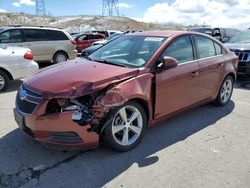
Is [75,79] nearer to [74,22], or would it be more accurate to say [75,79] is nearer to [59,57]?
[59,57]

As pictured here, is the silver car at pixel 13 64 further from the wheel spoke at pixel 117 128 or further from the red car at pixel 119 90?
the wheel spoke at pixel 117 128

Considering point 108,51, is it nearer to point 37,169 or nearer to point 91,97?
point 91,97

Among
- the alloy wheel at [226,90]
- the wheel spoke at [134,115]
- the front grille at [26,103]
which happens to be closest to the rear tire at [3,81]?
the front grille at [26,103]

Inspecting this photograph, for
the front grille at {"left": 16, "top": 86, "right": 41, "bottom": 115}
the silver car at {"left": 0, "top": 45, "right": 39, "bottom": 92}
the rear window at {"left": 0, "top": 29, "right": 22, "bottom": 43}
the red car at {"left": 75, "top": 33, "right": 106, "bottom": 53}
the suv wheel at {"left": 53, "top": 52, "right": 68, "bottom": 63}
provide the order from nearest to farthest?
the front grille at {"left": 16, "top": 86, "right": 41, "bottom": 115} < the silver car at {"left": 0, "top": 45, "right": 39, "bottom": 92} < the rear window at {"left": 0, "top": 29, "right": 22, "bottom": 43} < the suv wheel at {"left": 53, "top": 52, "right": 68, "bottom": 63} < the red car at {"left": 75, "top": 33, "right": 106, "bottom": 53}

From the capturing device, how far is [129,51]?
178 inches

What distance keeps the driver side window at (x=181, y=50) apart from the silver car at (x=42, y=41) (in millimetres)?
7486

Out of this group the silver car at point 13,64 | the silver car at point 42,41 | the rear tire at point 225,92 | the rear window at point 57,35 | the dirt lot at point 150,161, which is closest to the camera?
the dirt lot at point 150,161

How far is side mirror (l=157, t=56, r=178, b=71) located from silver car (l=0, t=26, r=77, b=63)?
308 inches

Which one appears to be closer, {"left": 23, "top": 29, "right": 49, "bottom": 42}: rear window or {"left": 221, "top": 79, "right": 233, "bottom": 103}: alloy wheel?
{"left": 221, "top": 79, "right": 233, "bottom": 103}: alloy wheel

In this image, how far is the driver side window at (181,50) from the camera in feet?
14.5

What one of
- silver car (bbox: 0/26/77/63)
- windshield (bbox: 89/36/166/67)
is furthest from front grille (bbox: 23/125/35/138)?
silver car (bbox: 0/26/77/63)

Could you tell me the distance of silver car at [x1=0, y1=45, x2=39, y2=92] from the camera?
23.8 ft

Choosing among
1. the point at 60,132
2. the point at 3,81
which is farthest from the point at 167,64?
the point at 3,81

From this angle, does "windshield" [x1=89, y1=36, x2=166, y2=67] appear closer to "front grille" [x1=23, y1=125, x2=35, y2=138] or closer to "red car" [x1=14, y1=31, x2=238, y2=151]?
"red car" [x1=14, y1=31, x2=238, y2=151]
